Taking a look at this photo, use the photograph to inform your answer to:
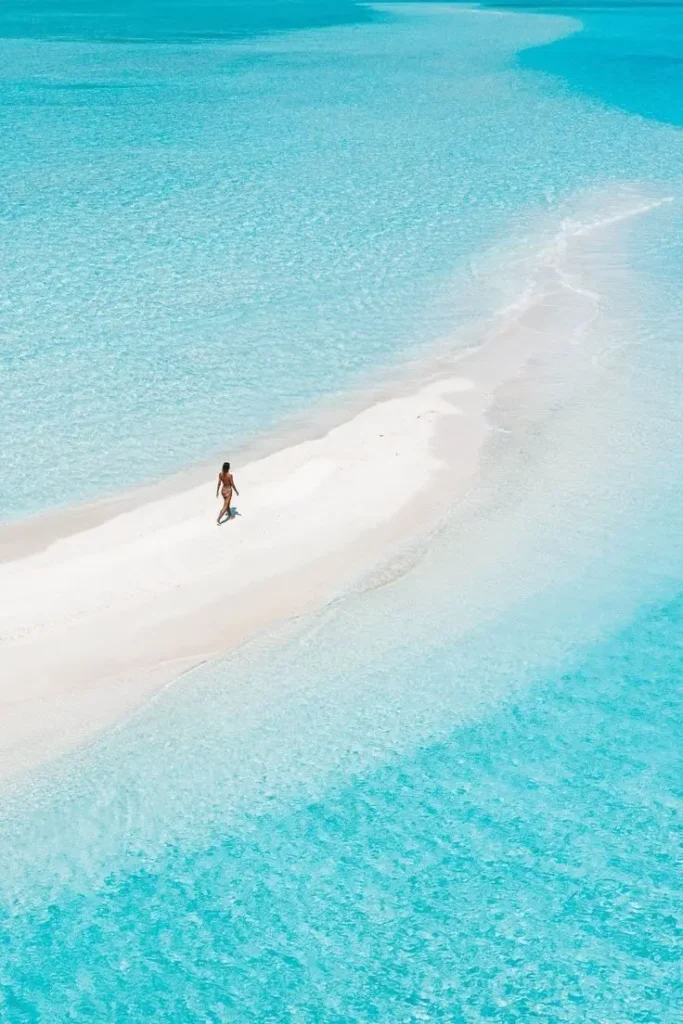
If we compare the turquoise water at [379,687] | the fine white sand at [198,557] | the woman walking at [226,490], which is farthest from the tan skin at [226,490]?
the turquoise water at [379,687]

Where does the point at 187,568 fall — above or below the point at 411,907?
above

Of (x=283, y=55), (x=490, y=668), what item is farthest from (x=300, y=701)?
(x=283, y=55)

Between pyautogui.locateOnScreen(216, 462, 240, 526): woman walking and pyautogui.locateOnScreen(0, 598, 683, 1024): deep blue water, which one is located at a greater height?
pyautogui.locateOnScreen(216, 462, 240, 526): woman walking

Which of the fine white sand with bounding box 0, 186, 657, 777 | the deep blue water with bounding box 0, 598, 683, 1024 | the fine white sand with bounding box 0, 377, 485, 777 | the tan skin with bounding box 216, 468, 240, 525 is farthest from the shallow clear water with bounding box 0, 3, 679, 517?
the deep blue water with bounding box 0, 598, 683, 1024

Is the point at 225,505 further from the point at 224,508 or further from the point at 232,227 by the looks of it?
the point at 232,227

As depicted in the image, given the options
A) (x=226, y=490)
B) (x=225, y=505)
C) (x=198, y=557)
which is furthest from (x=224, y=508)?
(x=198, y=557)

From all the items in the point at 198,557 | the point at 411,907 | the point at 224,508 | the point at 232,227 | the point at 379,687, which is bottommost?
the point at 411,907

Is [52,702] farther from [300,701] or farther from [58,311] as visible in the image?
[58,311]

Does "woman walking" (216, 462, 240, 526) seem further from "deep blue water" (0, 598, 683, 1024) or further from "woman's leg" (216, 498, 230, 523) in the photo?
"deep blue water" (0, 598, 683, 1024)
